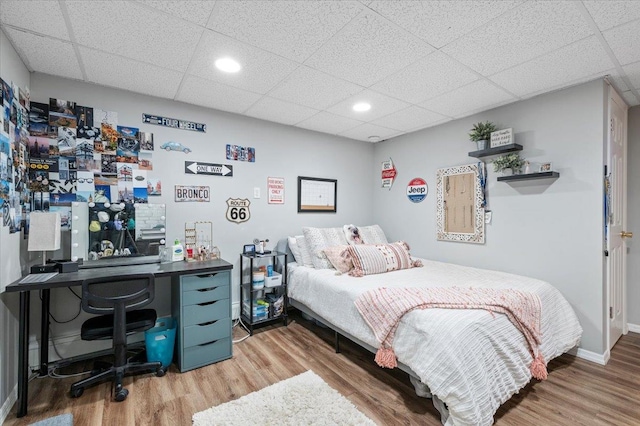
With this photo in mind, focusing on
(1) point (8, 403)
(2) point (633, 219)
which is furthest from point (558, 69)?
(1) point (8, 403)

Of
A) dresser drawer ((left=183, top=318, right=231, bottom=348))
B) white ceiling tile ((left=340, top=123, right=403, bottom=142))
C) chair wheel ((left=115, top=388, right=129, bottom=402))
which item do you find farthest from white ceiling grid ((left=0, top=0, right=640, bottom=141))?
chair wheel ((left=115, top=388, right=129, bottom=402))

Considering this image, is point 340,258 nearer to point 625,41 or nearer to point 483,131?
point 483,131

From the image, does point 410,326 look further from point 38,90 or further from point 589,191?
point 38,90

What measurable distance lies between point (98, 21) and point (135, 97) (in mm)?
1117

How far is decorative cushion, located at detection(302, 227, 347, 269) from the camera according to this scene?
323 centimetres

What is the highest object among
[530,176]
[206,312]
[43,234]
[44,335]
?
[530,176]

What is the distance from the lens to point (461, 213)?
11.0 feet

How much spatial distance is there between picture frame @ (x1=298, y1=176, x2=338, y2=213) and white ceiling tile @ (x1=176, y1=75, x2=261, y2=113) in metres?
1.20

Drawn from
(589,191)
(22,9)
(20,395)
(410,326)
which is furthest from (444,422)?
(22,9)

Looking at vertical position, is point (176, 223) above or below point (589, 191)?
below

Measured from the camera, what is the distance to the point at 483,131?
3.02 meters

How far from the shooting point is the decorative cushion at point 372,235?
3861 millimetres

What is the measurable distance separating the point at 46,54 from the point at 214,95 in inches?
45.8

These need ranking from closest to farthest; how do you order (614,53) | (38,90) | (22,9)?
(22,9) → (614,53) → (38,90)
